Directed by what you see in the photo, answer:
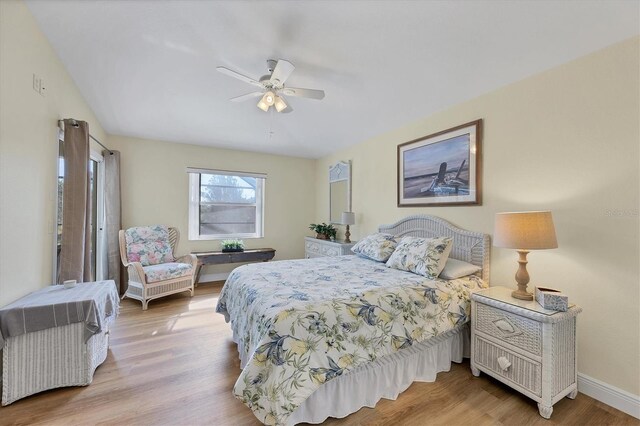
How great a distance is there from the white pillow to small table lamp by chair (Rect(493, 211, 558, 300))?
0.40m

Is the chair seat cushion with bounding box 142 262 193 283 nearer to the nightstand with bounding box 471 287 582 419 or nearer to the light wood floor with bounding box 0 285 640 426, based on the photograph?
the light wood floor with bounding box 0 285 640 426

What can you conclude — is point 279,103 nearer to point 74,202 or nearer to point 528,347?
point 74,202

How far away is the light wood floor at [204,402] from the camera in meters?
1.62

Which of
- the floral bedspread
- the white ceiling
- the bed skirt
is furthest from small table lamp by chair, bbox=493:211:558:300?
the white ceiling

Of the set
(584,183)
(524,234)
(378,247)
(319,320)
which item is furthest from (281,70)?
(584,183)

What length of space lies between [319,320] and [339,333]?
16 centimetres

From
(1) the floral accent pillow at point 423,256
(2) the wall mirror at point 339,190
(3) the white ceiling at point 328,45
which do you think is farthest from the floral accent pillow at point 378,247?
(3) the white ceiling at point 328,45

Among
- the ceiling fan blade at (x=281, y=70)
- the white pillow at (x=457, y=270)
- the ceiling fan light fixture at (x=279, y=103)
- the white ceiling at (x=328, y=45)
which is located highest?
the white ceiling at (x=328, y=45)

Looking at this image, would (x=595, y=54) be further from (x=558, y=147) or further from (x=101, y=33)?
(x=101, y=33)

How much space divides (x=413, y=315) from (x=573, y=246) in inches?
52.2

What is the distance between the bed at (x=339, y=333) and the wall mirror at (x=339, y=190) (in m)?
2.18

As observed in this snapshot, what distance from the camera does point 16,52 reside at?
5.65ft

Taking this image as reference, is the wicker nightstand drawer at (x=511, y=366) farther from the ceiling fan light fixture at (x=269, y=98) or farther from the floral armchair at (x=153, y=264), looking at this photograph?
the floral armchair at (x=153, y=264)

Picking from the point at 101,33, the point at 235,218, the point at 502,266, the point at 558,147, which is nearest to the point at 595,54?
the point at 558,147
